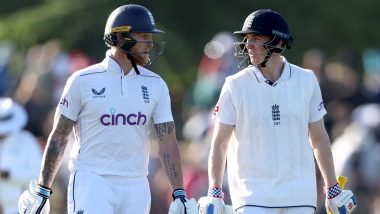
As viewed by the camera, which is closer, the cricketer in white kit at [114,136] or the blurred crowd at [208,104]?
the cricketer in white kit at [114,136]

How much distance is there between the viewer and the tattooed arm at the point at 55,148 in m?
14.4

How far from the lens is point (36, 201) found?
14.4 m

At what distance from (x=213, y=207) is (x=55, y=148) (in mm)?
1422

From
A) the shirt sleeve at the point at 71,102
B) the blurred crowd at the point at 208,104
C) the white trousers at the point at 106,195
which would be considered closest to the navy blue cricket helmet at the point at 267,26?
the shirt sleeve at the point at 71,102

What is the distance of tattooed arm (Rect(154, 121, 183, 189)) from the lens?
14.5 metres

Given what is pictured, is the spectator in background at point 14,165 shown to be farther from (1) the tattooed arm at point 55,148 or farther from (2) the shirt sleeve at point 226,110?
(2) the shirt sleeve at point 226,110

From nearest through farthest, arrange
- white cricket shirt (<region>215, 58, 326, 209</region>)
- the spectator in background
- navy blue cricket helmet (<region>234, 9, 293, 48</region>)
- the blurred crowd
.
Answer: white cricket shirt (<region>215, 58, 326, 209</region>), navy blue cricket helmet (<region>234, 9, 293, 48</region>), the spectator in background, the blurred crowd

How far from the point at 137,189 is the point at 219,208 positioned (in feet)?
2.38

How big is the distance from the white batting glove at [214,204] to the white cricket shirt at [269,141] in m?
0.13

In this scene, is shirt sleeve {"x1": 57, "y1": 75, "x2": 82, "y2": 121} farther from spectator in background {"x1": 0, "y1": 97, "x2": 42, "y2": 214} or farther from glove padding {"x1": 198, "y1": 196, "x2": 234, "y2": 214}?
spectator in background {"x1": 0, "y1": 97, "x2": 42, "y2": 214}

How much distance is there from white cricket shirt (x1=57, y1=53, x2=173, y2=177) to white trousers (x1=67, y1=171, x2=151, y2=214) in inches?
2.7

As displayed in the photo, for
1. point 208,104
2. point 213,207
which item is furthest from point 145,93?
point 208,104

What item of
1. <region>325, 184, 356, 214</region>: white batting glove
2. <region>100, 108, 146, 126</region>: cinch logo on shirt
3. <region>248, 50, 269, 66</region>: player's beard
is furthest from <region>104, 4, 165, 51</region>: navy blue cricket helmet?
<region>325, 184, 356, 214</region>: white batting glove

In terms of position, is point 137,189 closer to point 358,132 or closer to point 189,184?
point 189,184
